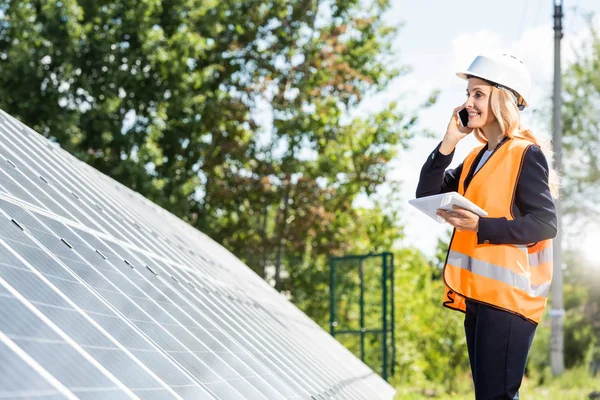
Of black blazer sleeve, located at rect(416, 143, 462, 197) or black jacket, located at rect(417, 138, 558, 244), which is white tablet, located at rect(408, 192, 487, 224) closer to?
black jacket, located at rect(417, 138, 558, 244)

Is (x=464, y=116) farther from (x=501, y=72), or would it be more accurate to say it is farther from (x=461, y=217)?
(x=461, y=217)

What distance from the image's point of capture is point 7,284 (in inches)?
99.6

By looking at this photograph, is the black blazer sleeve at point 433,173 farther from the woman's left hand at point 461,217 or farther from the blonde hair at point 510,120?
the woman's left hand at point 461,217

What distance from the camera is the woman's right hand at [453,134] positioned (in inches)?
173

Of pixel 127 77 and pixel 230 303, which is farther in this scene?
pixel 127 77

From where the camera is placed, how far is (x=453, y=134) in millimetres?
4395

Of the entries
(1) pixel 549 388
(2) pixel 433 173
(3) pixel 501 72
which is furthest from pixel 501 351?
(1) pixel 549 388

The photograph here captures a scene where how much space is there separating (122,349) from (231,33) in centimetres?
2673

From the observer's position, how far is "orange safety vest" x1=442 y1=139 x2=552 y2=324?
4012mm

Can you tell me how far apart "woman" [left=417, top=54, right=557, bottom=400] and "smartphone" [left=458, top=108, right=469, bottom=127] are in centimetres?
2

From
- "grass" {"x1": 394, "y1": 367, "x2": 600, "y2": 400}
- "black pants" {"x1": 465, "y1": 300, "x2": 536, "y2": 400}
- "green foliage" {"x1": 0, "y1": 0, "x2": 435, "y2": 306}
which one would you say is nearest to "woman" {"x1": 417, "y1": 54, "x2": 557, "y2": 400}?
"black pants" {"x1": 465, "y1": 300, "x2": 536, "y2": 400}

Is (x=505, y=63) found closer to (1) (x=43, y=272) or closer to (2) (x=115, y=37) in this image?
(1) (x=43, y=272)

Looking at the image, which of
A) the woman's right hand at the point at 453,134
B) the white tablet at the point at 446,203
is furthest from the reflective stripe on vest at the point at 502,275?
the woman's right hand at the point at 453,134

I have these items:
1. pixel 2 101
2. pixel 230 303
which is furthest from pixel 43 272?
pixel 2 101
